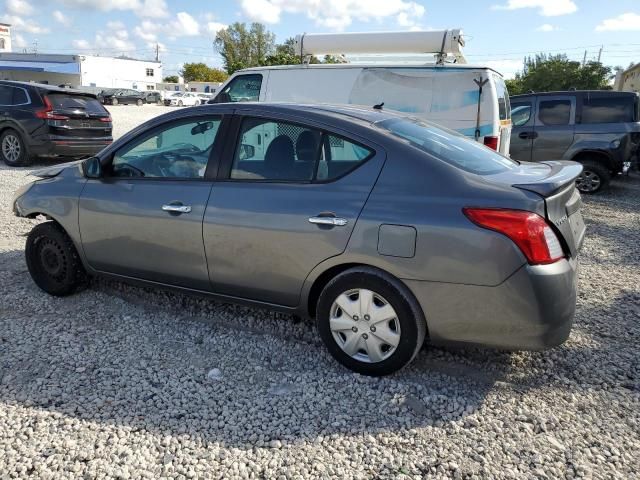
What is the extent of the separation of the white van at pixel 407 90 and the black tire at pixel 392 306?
4959mm

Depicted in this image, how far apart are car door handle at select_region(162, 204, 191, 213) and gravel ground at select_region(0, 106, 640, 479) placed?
88cm

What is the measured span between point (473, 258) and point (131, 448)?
6.33 feet

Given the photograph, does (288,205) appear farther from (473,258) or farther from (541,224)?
(541,224)

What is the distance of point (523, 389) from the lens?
3080mm

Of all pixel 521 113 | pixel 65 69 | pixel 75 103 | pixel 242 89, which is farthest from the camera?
pixel 65 69

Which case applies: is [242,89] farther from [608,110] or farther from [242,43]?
[242,43]

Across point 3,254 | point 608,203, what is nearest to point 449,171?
point 3,254

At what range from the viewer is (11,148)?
10.9m

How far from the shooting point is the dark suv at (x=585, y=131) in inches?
371

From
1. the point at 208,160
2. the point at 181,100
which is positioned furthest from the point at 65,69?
the point at 208,160

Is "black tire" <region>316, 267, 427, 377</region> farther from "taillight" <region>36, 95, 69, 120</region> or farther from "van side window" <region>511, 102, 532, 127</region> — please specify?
"taillight" <region>36, 95, 69, 120</region>

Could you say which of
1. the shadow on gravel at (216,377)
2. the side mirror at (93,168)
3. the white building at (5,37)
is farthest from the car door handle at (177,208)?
the white building at (5,37)

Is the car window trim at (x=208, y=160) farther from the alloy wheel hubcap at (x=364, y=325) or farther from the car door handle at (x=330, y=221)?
the alloy wheel hubcap at (x=364, y=325)

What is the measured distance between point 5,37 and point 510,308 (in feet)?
369
